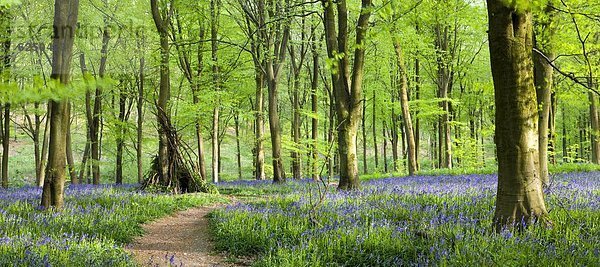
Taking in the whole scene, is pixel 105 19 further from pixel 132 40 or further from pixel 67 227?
pixel 67 227

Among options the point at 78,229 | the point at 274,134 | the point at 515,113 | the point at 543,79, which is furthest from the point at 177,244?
the point at 274,134

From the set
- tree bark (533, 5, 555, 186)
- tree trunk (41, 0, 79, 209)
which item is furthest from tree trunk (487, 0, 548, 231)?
tree trunk (41, 0, 79, 209)

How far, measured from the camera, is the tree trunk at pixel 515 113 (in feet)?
14.8

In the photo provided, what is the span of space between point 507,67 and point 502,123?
63 centimetres

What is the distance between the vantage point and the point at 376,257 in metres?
4.53

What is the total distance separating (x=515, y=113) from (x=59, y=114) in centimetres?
771

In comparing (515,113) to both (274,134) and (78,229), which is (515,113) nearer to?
(78,229)

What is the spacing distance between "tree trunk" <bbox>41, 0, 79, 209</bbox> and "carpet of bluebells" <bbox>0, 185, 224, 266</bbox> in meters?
0.35

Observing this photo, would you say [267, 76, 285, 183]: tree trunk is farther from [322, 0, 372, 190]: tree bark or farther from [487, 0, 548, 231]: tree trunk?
[487, 0, 548, 231]: tree trunk

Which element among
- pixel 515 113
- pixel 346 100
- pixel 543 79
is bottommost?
pixel 515 113

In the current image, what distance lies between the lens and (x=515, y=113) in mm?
4539

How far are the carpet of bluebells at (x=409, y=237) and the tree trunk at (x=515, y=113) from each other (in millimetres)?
325

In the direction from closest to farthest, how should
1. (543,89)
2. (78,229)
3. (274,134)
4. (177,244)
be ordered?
(78,229) < (177,244) < (543,89) < (274,134)

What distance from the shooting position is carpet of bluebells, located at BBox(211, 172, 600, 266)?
3.96m
